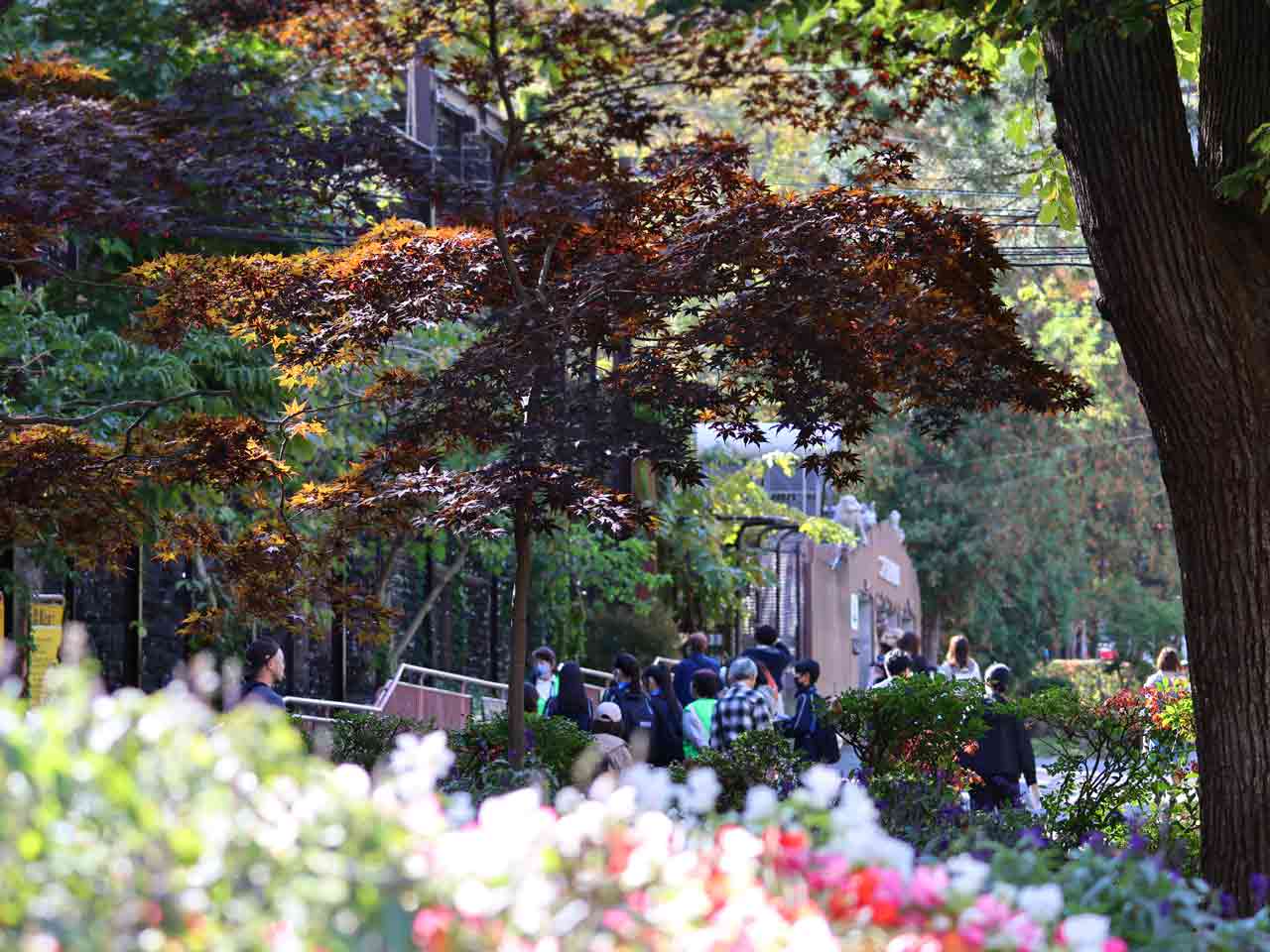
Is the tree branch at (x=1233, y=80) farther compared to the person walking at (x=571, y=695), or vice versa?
the person walking at (x=571, y=695)

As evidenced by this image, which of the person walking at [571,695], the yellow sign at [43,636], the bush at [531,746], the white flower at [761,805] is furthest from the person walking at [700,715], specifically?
the white flower at [761,805]

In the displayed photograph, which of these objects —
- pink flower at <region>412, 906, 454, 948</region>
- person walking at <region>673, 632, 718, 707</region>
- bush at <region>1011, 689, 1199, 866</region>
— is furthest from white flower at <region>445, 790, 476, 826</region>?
person walking at <region>673, 632, 718, 707</region>

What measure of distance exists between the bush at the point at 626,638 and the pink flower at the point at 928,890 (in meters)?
20.2

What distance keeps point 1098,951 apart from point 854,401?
→ 5628 mm

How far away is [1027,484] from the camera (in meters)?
40.7

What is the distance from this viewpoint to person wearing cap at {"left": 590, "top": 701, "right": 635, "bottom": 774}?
11.6 m

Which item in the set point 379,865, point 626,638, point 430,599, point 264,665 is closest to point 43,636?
point 264,665

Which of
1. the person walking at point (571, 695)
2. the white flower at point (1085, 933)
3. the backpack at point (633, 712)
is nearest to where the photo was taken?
the white flower at point (1085, 933)

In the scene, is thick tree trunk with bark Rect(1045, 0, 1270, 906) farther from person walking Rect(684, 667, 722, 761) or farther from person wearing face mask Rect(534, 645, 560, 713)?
person wearing face mask Rect(534, 645, 560, 713)

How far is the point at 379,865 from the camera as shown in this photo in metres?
3.11

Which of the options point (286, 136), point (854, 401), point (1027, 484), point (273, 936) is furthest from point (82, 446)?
point (1027, 484)

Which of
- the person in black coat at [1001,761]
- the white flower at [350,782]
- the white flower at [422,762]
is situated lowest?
the person in black coat at [1001,761]

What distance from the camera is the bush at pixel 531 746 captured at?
10.6 meters

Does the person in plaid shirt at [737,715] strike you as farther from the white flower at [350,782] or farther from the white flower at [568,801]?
the white flower at [350,782]
